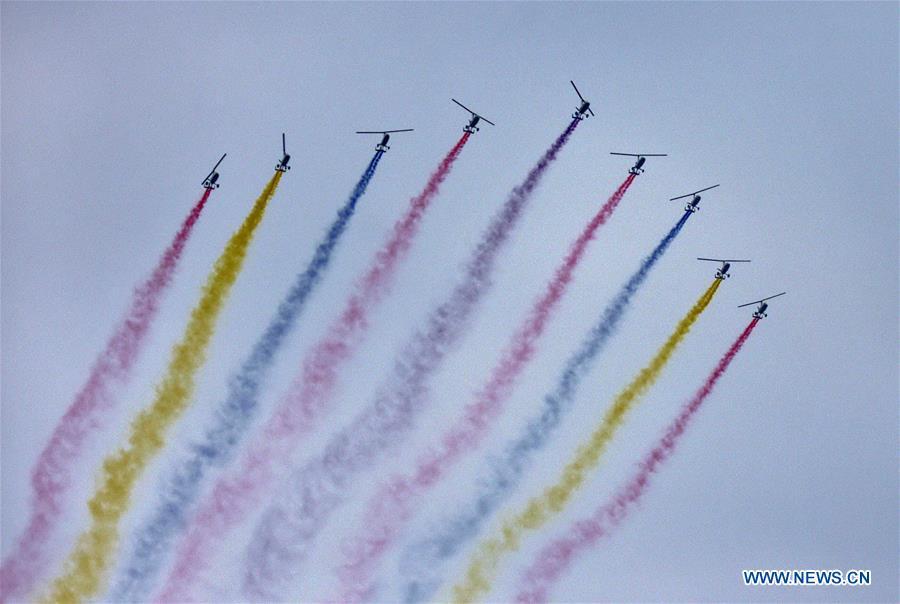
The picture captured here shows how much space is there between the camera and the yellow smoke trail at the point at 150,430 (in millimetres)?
54750

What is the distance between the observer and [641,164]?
58.5 meters

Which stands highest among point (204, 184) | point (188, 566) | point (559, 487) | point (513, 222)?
point (513, 222)

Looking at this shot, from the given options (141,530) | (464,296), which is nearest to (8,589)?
(141,530)

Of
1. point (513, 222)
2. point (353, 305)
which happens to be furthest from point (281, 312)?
point (513, 222)

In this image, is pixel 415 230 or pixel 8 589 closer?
pixel 8 589

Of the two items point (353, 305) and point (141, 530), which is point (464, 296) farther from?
point (141, 530)

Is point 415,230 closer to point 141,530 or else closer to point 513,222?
point 513,222

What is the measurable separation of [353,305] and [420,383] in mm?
4205

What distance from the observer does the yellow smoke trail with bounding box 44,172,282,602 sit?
5475cm

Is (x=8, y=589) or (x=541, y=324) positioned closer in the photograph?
(x=8, y=589)

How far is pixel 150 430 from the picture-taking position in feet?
182

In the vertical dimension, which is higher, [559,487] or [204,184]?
[204,184]

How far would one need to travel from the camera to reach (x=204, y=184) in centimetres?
5569

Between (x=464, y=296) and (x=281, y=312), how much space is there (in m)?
7.42
